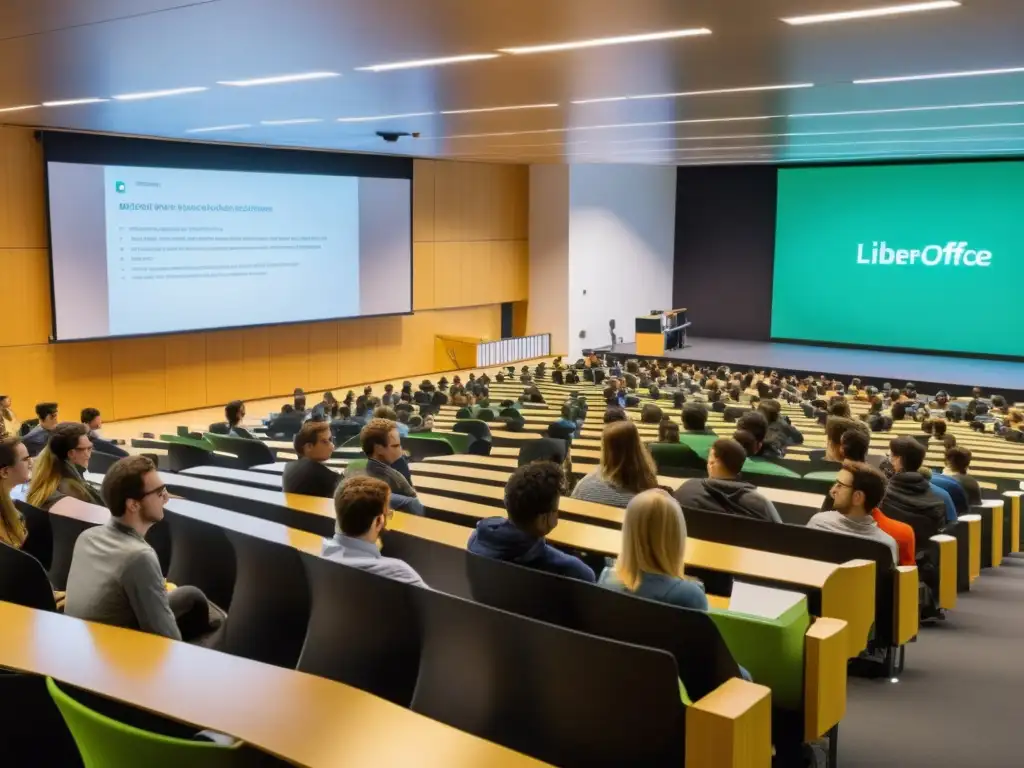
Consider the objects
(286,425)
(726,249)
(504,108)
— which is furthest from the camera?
(726,249)

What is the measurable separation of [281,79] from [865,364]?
52.3ft

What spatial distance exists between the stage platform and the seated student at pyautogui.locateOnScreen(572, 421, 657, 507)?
1583 centimetres

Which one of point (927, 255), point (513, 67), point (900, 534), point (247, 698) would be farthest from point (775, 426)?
point (927, 255)

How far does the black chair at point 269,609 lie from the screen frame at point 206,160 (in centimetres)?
1242

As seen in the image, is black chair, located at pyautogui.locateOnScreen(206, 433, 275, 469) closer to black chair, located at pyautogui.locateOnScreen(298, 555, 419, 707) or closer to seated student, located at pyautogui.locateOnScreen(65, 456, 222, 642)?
seated student, located at pyautogui.locateOnScreen(65, 456, 222, 642)

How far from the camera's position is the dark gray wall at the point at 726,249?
84.7ft

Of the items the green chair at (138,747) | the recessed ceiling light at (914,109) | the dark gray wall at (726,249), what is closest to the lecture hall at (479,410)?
the green chair at (138,747)

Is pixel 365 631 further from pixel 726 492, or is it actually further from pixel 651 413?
pixel 651 413

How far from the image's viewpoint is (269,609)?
11.7 ft

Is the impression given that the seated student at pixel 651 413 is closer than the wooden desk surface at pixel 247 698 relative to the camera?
No

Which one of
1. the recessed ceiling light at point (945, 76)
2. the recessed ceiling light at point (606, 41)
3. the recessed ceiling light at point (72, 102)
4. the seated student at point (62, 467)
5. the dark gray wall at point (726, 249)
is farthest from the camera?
the dark gray wall at point (726, 249)

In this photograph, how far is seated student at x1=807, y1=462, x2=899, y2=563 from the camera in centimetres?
450

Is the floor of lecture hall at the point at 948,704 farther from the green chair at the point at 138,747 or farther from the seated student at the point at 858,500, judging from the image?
the green chair at the point at 138,747

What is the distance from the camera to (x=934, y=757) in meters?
3.38
